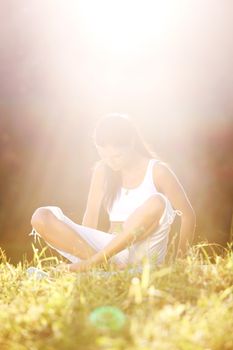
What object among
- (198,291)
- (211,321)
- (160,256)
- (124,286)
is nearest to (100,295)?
(124,286)

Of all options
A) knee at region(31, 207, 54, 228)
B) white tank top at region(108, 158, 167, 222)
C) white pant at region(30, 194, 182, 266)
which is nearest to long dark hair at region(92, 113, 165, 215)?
white tank top at region(108, 158, 167, 222)

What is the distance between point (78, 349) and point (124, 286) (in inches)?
39.4

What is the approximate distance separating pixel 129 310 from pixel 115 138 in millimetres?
1629

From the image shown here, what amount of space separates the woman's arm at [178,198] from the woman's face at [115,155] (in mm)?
226

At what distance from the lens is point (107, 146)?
4535 mm

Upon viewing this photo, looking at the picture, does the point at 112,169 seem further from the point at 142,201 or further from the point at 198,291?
the point at 198,291

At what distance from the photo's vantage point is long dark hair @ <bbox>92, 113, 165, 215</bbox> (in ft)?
14.9

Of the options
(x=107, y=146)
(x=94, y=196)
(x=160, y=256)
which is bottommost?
(x=160, y=256)

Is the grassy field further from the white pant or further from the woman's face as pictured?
the woman's face

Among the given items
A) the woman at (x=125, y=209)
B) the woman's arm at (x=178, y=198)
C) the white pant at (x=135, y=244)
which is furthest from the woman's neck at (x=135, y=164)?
the white pant at (x=135, y=244)

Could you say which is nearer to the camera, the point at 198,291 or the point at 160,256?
the point at 198,291

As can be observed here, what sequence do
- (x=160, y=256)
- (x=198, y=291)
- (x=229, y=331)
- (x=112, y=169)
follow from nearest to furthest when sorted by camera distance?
(x=229, y=331) → (x=198, y=291) → (x=160, y=256) → (x=112, y=169)

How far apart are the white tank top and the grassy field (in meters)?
0.75

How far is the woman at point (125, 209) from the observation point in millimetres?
4324
